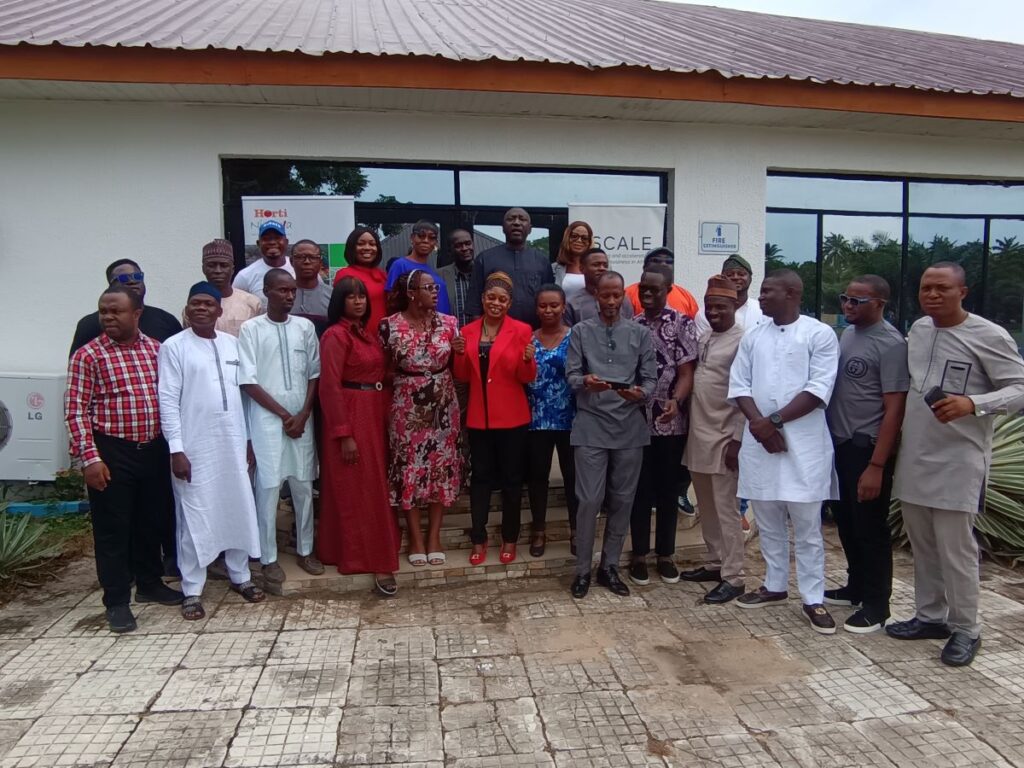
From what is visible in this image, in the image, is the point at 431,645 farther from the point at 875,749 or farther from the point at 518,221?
the point at 518,221

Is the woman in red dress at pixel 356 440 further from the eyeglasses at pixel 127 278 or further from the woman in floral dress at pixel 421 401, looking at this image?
the eyeglasses at pixel 127 278


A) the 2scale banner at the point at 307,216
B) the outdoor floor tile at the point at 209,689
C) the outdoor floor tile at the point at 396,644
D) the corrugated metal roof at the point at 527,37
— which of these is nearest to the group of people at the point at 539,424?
the outdoor floor tile at the point at 396,644

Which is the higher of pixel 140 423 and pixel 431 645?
pixel 140 423

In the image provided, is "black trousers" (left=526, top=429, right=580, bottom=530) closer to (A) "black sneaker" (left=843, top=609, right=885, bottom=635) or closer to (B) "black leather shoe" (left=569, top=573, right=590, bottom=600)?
(B) "black leather shoe" (left=569, top=573, right=590, bottom=600)

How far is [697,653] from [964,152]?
6732mm

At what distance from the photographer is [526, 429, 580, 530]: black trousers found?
437 cm

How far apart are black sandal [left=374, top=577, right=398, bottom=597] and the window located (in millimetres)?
5077

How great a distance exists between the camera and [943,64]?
8117 millimetres

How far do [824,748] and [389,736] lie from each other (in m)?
1.71

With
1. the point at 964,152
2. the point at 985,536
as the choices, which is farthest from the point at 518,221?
the point at 964,152

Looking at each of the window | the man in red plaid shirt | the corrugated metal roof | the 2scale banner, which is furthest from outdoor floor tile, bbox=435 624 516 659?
the window

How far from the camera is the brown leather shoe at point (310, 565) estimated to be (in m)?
4.33

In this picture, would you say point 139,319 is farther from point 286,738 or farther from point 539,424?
point 286,738

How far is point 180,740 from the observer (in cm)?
274
